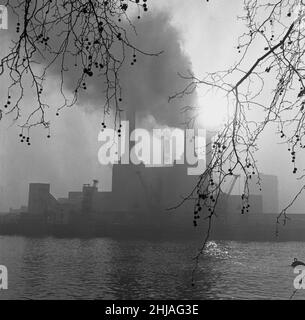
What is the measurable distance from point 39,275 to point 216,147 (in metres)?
56.6

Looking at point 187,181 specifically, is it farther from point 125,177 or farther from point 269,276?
point 269,276

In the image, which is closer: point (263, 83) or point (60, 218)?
point (263, 83)

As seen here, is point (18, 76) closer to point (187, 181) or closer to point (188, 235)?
point (187, 181)

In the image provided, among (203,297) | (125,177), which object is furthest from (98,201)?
(203,297)

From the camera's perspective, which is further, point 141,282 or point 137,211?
point 137,211

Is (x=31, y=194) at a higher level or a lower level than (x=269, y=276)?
higher

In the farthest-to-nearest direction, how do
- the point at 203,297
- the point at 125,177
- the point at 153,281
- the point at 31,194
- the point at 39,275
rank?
the point at 31,194, the point at 125,177, the point at 39,275, the point at 153,281, the point at 203,297

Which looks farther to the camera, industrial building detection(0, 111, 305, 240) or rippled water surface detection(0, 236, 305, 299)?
industrial building detection(0, 111, 305, 240)

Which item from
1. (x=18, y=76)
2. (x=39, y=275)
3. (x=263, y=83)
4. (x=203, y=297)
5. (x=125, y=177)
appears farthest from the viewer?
(x=125, y=177)

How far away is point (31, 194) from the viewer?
147250 millimetres

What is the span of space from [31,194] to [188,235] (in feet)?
203

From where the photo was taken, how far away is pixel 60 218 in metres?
159

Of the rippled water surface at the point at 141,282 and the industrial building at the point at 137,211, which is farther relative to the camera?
the industrial building at the point at 137,211

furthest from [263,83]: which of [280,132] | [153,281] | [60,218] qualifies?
[60,218]
